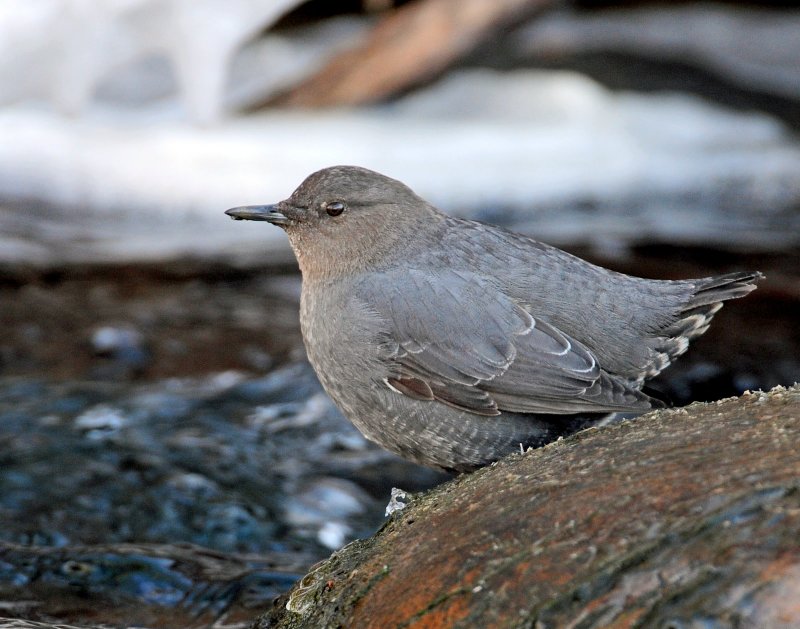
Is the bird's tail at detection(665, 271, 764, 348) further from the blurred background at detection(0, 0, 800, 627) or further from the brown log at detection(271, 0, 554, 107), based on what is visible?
the brown log at detection(271, 0, 554, 107)

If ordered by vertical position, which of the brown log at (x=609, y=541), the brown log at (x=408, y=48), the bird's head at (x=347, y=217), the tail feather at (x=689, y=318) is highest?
the brown log at (x=408, y=48)

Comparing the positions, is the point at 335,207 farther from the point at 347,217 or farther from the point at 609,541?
the point at 609,541

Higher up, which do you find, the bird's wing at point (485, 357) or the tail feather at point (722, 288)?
the tail feather at point (722, 288)

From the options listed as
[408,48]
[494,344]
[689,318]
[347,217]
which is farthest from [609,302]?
[408,48]

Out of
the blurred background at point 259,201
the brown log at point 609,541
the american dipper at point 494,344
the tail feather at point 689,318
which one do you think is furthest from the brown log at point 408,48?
the brown log at point 609,541

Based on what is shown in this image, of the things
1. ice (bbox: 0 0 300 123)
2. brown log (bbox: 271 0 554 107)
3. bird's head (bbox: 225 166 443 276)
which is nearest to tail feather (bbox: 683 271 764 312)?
bird's head (bbox: 225 166 443 276)

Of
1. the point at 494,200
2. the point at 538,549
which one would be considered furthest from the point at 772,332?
the point at 538,549

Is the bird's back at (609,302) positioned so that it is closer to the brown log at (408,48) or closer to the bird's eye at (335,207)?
the bird's eye at (335,207)
